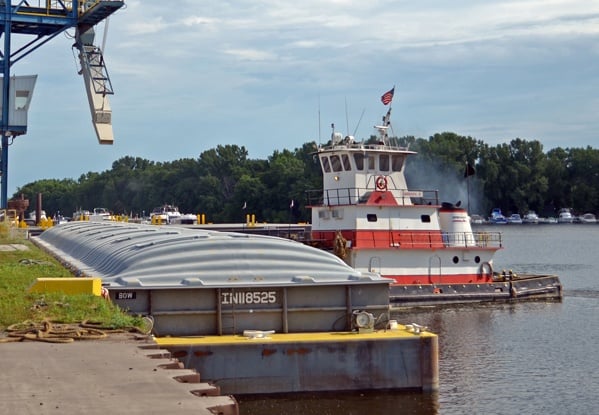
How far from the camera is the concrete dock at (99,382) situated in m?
10.5

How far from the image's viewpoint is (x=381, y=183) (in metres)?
41.0

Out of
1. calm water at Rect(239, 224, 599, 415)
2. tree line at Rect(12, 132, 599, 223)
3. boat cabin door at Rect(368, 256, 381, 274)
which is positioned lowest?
calm water at Rect(239, 224, 599, 415)

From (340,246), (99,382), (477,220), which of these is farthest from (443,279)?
(477,220)

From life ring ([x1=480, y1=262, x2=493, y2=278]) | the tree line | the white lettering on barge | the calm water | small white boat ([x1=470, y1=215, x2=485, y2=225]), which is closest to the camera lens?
the calm water

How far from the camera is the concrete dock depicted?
10508 mm

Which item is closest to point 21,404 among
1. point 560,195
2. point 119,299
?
point 119,299

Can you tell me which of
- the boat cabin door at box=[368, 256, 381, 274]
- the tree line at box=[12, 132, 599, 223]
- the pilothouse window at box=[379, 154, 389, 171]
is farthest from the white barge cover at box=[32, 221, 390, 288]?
the tree line at box=[12, 132, 599, 223]

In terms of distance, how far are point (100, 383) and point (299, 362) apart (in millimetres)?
6966

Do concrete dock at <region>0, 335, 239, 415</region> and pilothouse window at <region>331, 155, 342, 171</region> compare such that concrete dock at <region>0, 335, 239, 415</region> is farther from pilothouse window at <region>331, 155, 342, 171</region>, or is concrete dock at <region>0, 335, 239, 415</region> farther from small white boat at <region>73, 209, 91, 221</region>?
small white boat at <region>73, 209, 91, 221</region>

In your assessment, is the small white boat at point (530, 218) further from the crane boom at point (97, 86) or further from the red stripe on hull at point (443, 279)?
the red stripe on hull at point (443, 279)

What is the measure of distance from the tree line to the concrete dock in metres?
111

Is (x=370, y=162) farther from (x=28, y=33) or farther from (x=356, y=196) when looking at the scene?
(x=28, y=33)

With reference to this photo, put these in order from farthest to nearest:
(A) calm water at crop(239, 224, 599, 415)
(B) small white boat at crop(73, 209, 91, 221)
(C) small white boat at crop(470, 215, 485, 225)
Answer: (C) small white boat at crop(470, 215, 485, 225), (B) small white boat at crop(73, 209, 91, 221), (A) calm water at crop(239, 224, 599, 415)

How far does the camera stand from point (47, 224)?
2618 inches
